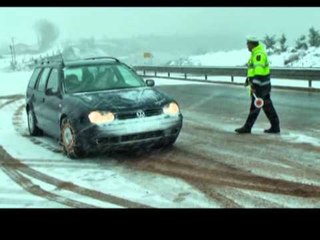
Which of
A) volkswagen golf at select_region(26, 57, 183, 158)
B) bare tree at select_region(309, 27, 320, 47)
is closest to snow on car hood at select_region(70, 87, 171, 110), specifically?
volkswagen golf at select_region(26, 57, 183, 158)

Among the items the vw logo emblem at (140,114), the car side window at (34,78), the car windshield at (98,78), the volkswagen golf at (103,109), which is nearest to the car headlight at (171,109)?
the volkswagen golf at (103,109)

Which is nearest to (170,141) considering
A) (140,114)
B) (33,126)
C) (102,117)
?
(140,114)

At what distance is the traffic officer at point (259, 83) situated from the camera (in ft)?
31.8

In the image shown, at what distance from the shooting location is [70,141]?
7.97m

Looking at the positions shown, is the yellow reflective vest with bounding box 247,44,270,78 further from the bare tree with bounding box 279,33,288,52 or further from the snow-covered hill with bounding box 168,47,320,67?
the bare tree with bounding box 279,33,288,52

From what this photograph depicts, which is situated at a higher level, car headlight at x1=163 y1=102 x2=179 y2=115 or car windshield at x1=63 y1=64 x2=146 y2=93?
car windshield at x1=63 y1=64 x2=146 y2=93

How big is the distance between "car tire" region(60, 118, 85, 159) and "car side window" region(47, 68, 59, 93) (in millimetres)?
856

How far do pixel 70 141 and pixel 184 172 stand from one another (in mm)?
1982

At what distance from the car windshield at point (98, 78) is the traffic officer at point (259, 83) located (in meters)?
2.08

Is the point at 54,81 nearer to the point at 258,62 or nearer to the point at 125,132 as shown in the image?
the point at 125,132

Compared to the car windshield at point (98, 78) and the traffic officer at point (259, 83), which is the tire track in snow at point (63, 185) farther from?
the traffic officer at point (259, 83)

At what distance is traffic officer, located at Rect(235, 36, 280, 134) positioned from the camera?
9703mm
